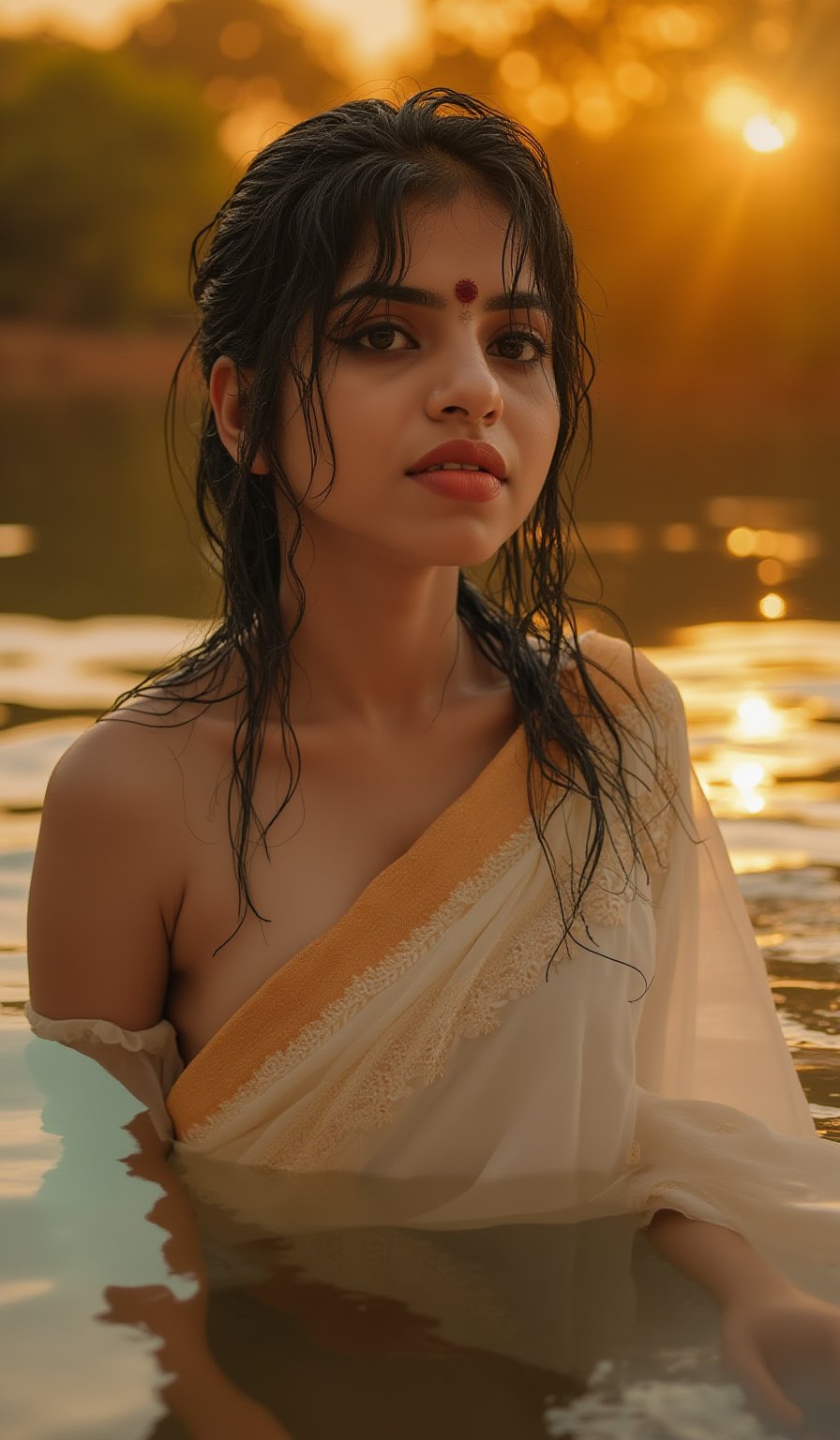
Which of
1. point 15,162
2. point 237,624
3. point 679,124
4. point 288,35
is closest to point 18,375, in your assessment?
point 679,124

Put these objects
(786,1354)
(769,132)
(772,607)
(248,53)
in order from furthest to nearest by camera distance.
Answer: (248,53)
(769,132)
(772,607)
(786,1354)

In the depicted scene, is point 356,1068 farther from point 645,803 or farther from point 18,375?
point 18,375

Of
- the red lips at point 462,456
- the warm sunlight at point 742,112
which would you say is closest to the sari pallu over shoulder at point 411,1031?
the red lips at point 462,456

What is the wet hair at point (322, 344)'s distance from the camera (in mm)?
1907

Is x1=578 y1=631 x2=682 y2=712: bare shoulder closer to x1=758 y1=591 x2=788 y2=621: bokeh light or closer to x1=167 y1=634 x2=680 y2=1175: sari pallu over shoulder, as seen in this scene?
x1=167 y1=634 x2=680 y2=1175: sari pallu over shoulder

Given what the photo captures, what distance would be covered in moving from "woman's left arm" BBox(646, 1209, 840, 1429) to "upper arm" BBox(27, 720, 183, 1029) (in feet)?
2.07

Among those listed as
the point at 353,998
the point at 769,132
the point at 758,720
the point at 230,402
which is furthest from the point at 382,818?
the point at 769,132

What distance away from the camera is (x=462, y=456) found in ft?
6.14

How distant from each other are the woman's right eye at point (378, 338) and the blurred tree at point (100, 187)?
107 ft

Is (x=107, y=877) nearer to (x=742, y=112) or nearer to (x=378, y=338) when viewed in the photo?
(x=378, y=338)

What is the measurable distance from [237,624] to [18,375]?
24277 mm

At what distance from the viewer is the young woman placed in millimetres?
1902

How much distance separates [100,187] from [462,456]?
3777 centimetres

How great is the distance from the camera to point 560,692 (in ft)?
7.32
